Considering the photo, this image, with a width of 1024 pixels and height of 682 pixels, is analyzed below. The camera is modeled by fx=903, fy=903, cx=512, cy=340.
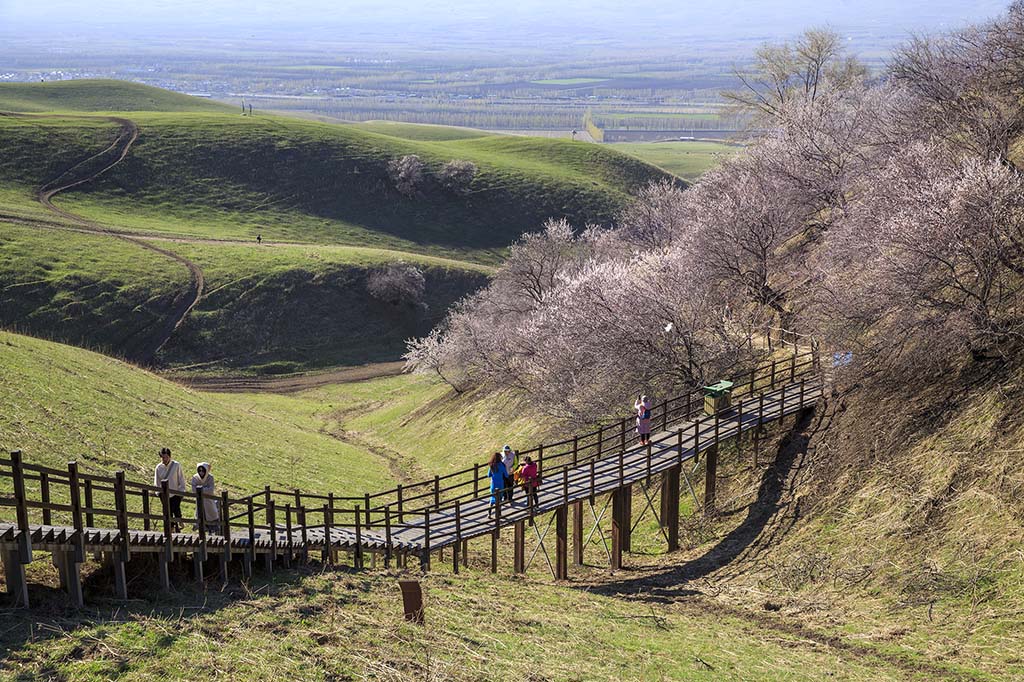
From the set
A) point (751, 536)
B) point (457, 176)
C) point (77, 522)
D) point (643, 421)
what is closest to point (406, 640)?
point (77, 522)

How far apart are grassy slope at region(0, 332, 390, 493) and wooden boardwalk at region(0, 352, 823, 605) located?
5.03 feet

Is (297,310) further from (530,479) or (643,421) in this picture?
(530,479)

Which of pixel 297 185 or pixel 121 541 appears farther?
pixel 297 185

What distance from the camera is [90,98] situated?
14938 centimetres

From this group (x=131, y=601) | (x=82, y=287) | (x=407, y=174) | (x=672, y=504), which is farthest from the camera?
(x=407, y=174)

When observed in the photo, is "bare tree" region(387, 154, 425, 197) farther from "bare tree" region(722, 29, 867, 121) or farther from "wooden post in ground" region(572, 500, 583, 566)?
"wooden post in ground" region(572, 500, 583, 566)

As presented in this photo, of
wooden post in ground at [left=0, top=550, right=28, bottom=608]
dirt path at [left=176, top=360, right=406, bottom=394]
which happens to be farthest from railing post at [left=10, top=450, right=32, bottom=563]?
dirt path at [left=176, top=360, right=406, bottom=394]

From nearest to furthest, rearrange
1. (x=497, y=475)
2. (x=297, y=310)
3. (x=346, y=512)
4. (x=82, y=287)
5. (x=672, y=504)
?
(x=346, y=512) < (x=497, y=475) < (x=672, y=504) < (x=82, y=287) < (x=297, y=310)

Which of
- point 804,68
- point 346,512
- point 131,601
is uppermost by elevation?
point 804,68

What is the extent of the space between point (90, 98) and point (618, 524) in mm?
152026

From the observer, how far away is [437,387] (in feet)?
176

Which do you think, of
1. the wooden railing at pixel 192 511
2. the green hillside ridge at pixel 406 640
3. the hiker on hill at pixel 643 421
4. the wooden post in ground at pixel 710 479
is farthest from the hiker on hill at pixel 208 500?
the wooden post in ground at pixel 710 479

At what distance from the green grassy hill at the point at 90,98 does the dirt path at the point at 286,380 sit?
314ft

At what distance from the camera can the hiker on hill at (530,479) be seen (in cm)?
2169
